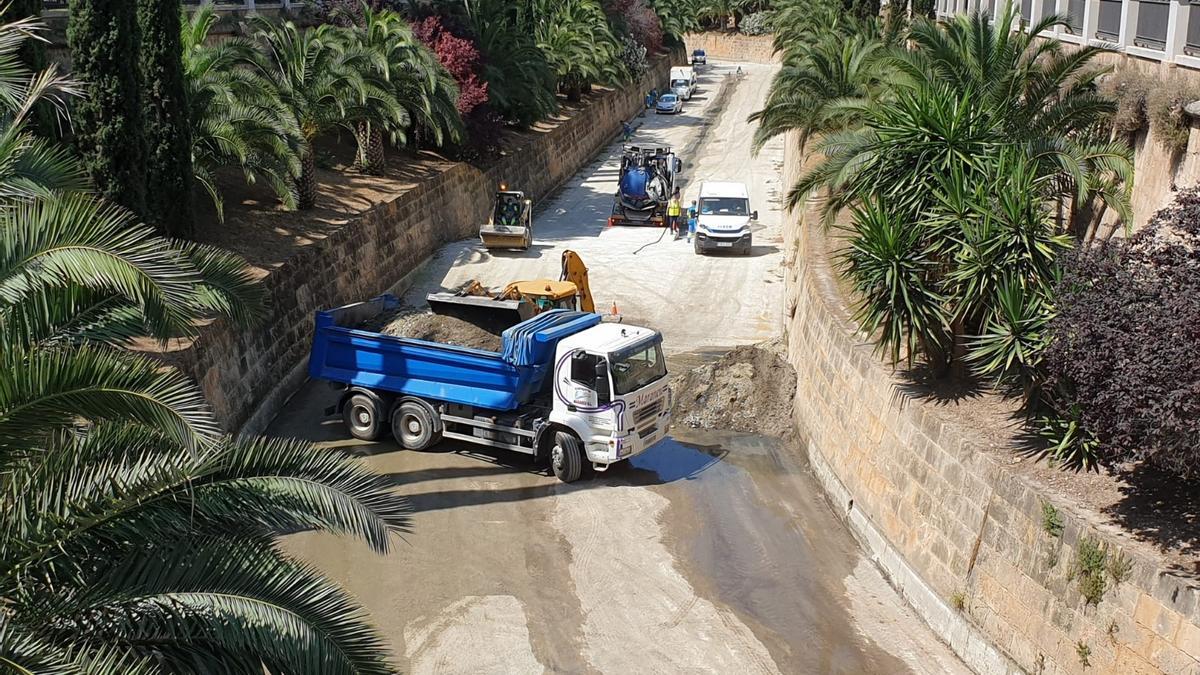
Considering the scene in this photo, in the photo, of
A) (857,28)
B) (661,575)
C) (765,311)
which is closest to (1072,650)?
(661,575)

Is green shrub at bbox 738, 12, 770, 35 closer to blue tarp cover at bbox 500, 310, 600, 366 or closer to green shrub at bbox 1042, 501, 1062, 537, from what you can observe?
blue tarp cover at bbox 500, 310, 600, 366

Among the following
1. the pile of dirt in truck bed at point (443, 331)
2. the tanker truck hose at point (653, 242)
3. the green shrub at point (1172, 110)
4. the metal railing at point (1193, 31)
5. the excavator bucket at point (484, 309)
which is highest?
the metal railing at point (1193, 31)

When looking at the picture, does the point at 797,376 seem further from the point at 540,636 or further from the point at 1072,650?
the point at 1072,650

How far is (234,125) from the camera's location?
23.2 metres

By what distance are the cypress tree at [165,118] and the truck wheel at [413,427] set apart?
241 inches

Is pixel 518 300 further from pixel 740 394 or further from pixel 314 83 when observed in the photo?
pixel 314 83

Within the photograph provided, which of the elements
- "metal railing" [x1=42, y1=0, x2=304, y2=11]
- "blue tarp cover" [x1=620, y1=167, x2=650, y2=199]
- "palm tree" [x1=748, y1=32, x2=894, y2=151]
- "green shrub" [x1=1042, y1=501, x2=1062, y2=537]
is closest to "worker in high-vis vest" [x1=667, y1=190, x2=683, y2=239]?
"blue tarp cover" [x1=620, y1=167, x2=650, y2=199]

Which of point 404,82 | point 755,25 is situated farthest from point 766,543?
point 755,25

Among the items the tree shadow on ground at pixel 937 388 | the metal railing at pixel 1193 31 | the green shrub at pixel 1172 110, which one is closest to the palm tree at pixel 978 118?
the green shrub at pixel 1172 110

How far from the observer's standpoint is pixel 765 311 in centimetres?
2758

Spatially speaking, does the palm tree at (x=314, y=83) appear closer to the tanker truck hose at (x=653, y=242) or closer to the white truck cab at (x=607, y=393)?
the tanker truck hose at (x=653, y=242)

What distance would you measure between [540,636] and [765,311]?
15581mm

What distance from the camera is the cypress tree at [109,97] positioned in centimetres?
1870

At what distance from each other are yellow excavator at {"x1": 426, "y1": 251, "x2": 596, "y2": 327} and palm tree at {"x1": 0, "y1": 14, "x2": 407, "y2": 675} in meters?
12.3
